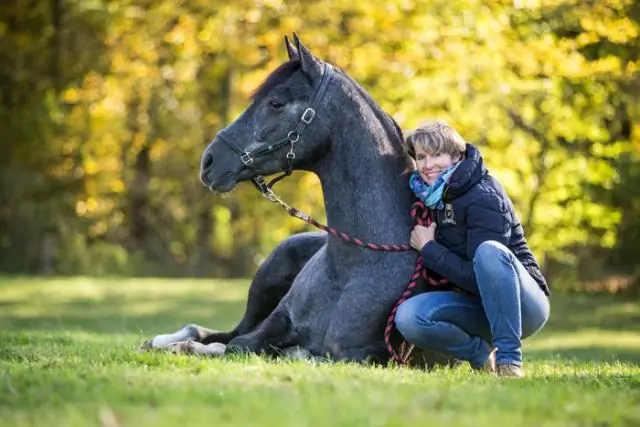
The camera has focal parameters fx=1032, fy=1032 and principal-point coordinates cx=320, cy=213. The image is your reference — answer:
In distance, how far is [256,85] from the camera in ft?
71.8

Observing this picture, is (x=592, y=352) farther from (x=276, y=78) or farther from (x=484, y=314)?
(x=276, y=78)

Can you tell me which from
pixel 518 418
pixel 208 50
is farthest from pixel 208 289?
pixel 518 418

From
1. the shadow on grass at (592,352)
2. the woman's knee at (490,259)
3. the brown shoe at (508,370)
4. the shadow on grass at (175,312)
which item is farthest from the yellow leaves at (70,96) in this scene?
the brown shoe at (508,370)

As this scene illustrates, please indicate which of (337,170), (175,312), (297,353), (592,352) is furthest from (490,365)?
(175,312)

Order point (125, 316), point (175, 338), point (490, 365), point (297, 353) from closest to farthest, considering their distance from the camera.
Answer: point (490, 365), point (297, 353), point (175, 338), point (125, 316)

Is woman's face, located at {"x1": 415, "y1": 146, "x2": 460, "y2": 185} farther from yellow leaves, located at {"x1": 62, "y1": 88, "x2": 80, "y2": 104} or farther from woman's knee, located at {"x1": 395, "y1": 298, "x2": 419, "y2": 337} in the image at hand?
yellow leaves, located at {"x1": 62, "y1": 88, "x2": 80, "y2": 104}

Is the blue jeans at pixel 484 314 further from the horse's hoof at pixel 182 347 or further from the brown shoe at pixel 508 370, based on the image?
the horse's hoof at pixel 182 347

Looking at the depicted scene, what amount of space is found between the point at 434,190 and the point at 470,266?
0.53 m

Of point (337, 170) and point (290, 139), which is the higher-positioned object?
point (290, 139)

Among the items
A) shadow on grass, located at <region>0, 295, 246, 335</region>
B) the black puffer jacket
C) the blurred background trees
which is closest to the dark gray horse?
the black puffer jacket

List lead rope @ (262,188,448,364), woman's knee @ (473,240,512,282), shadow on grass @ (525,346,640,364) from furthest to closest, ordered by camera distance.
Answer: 1. shadow on grass @ (525,346,640,364)
2. lead rope @ (262,188,448,364)
3. woman's knee @ (473,240,512,282)

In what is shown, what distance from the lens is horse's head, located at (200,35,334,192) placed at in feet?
21.9

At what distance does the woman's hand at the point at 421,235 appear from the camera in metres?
6.51

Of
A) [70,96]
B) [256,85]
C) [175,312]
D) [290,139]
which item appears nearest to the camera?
[290,139]
